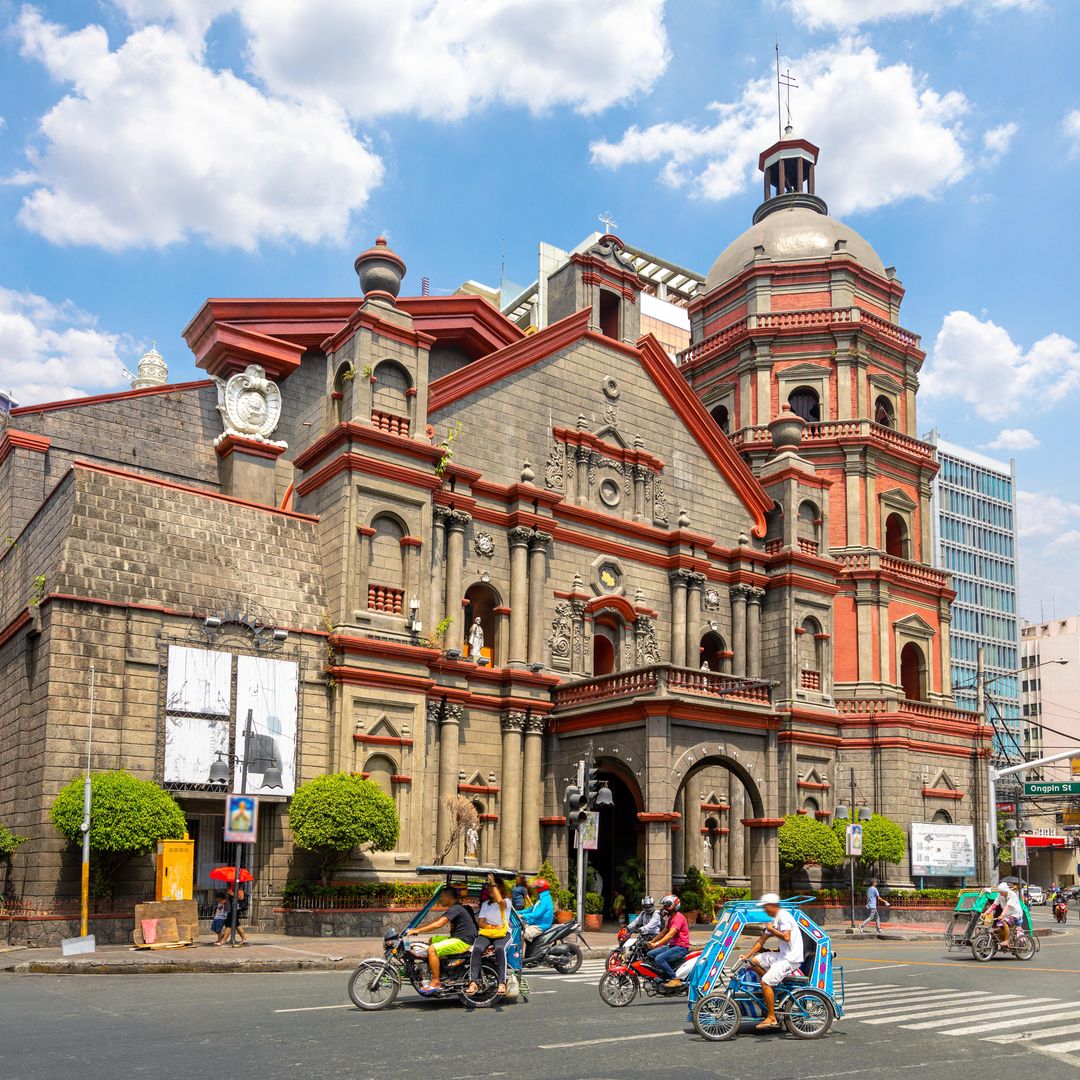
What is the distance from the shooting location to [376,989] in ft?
54.3

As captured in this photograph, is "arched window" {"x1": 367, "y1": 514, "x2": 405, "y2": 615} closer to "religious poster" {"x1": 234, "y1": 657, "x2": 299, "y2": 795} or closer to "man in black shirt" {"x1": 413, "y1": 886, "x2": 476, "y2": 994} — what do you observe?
"religious poster" {"x1": 234, "y1": 657, "x2": 299, "y2": 795}

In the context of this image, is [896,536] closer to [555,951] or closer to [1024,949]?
[1024,949]

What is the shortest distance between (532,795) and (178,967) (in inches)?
608

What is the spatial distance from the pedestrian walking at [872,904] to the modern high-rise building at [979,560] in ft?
225

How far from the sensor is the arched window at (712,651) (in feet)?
141

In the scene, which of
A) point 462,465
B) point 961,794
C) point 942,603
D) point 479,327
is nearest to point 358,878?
point 462,465

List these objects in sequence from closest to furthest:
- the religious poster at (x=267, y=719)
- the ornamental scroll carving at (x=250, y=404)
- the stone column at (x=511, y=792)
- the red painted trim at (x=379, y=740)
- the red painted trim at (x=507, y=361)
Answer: the religious poster at (x=267, y=719), the red painted trim at (x=379, y=740), the stone column at (x=511, y=792), the ornamental scroll carving at (x=250, y=404), the red painted trim at (x=507, y=361)

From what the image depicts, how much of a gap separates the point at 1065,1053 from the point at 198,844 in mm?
21331

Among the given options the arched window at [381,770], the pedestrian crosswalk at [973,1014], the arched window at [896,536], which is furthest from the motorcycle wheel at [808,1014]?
the arched window at [896,536]

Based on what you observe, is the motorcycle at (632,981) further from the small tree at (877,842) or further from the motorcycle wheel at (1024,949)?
the small tree at (877,842)

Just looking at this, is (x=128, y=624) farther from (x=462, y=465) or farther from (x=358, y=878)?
(x=462, y=465)

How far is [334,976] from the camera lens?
71.7 feet

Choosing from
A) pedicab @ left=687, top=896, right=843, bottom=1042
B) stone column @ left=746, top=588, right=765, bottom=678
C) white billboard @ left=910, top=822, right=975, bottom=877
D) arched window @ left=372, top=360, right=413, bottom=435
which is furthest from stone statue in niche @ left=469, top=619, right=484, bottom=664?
pedicab @ left=687, top=896, right=843, bottom=1042

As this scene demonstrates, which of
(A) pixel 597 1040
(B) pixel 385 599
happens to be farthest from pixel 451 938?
(B) pixel 385 599
